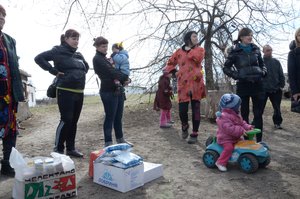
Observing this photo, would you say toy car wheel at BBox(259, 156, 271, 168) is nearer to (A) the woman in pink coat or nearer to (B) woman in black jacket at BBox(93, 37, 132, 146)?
(A) the woman in pink coat

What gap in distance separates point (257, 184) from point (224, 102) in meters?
1.04

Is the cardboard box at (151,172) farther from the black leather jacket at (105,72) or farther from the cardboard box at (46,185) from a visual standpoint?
the black leather jacket at (105,72)

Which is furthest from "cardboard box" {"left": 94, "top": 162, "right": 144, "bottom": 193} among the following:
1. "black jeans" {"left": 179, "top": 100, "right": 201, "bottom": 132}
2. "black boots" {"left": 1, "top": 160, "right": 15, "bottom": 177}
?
"black jeans" {"left": 179, "top": 100, "right": 201, "bottom": 132}

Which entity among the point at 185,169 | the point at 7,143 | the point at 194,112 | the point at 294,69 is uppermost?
the point at 294,69

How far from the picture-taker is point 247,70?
14.7 ft

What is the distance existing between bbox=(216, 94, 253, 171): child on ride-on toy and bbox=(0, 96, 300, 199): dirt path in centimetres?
20

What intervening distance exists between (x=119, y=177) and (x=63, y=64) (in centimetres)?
181

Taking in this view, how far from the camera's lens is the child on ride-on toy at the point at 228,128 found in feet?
12.4

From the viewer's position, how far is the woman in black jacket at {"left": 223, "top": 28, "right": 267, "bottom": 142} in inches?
177

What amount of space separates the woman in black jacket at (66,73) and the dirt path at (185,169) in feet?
1.99

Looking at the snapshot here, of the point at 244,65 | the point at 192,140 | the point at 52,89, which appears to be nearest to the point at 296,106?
the point at 244,65

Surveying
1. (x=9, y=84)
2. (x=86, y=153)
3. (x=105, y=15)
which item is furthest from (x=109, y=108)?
(x=105, y=15)

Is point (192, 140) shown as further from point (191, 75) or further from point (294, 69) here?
point (294, 69)

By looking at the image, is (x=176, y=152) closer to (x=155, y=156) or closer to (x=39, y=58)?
A: (x=155, y=156)
